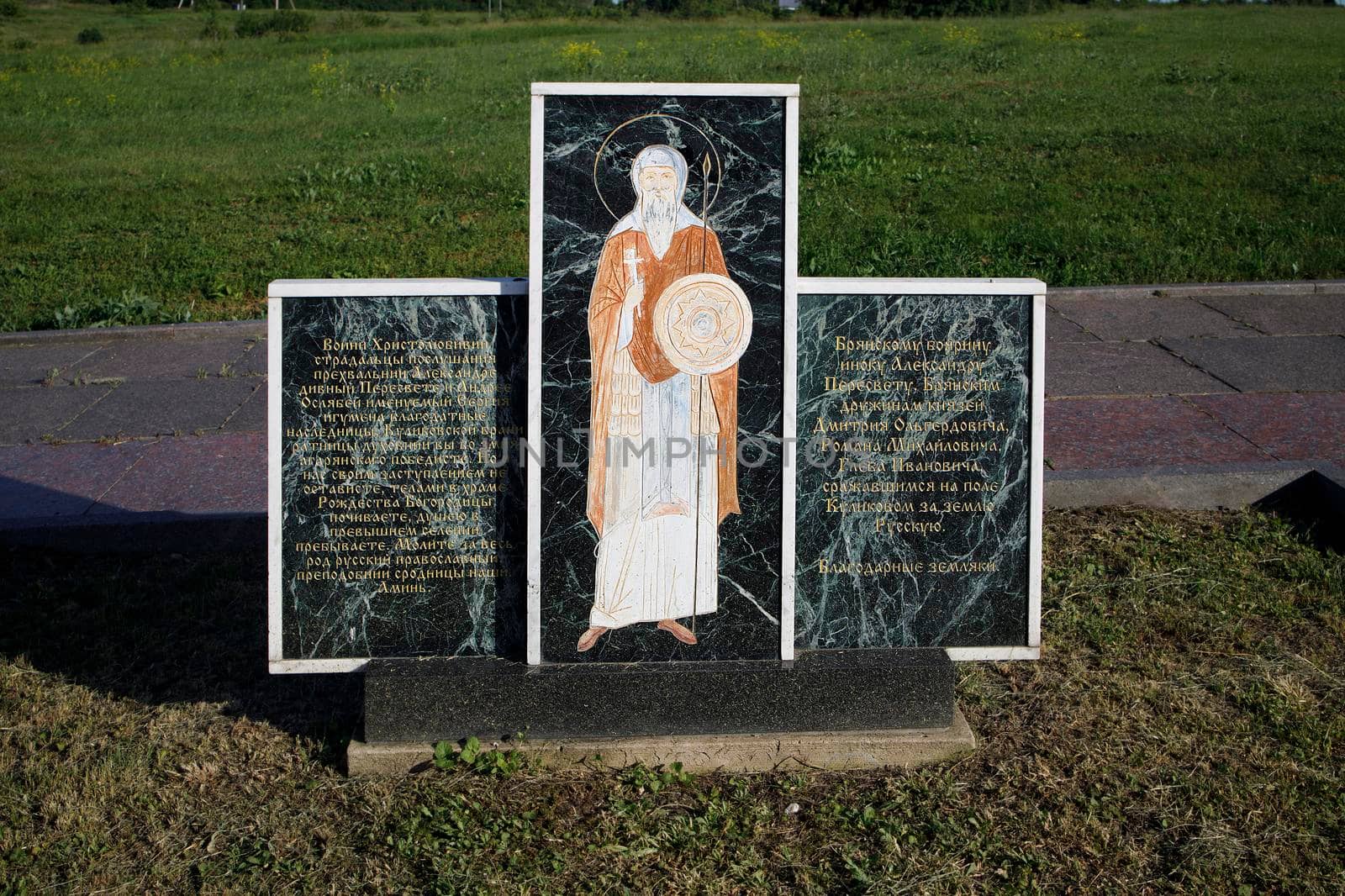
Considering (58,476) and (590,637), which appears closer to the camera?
(590,637)

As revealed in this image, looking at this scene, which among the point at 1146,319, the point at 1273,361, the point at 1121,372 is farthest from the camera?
the point at 1146,319

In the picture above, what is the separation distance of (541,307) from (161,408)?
4.16m

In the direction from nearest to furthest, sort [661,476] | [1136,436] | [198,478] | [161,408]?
[661,476] < [198,478] < [1136,436] < [161,408]

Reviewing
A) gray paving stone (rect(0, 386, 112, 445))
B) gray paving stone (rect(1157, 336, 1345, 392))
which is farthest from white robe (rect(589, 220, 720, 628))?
gray paving stone (rect(1157, 336, 1345, 392))

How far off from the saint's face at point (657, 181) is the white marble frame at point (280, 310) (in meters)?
0.44

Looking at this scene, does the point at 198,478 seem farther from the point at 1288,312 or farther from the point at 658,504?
the point at 1288,312

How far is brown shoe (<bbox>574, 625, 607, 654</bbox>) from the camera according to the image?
11.9 feet

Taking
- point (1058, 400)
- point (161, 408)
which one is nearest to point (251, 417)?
point (161, 408)

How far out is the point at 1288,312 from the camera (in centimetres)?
866

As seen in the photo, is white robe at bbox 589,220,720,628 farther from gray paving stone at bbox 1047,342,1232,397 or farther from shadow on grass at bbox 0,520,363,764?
gray paving stone at bbox 1047,342,1232,397

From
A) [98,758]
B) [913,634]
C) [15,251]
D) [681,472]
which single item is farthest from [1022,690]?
[15,251]

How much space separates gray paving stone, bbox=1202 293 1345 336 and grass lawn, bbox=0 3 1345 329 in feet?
2.27

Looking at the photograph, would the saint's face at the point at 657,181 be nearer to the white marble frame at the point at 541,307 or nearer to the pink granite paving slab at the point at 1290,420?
the white marble frame at the point at 541,307

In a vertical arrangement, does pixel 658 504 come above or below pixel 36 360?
above
